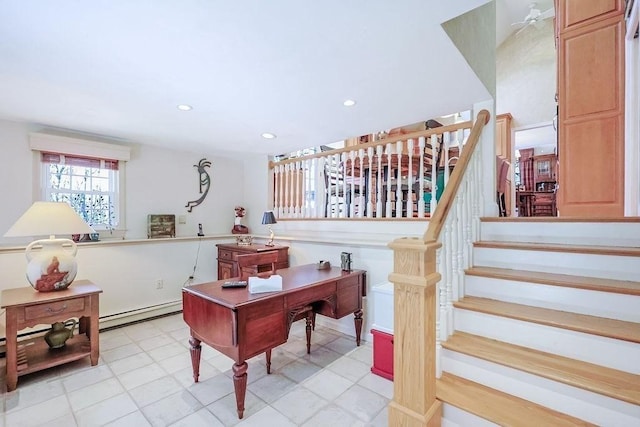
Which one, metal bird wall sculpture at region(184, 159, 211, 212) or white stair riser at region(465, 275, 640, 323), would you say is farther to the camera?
metal bird wall sculpture at region(184, 159, 211, 212)

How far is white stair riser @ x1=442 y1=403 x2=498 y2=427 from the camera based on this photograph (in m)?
1.35

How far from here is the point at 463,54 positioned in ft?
5.88

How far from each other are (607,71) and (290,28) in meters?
3.33

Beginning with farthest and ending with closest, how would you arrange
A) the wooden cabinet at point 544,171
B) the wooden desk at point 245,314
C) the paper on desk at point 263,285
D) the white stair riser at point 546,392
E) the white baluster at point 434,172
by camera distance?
1. the wooden cabinet at point 544,171
2. the white baluster at point 434,172
3. the paper on desk at point 263,285
4. the wooden desk at point 245,314
5. the white stair riser at point 546,392

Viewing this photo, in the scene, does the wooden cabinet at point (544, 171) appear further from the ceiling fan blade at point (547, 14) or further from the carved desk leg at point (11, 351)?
the carved desk leg at point (11, 351)

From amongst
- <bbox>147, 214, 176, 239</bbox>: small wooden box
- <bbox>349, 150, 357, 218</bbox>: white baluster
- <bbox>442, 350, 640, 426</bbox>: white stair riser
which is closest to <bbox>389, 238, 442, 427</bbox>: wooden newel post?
<bbox>442, 350, 640, 426</bbox>: white stair riser

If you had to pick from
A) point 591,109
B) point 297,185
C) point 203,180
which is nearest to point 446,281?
point 297,185

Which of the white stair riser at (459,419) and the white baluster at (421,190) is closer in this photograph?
the white stair riser at (459,419)

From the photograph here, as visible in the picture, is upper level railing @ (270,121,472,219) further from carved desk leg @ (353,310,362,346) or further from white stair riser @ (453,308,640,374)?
white stair riser @ (453,308,640,374)

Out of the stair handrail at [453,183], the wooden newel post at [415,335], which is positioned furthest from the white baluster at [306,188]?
the wooden newel post at [415,335]

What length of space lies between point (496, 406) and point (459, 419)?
185mm

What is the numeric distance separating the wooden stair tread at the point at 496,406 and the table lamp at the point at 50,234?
116 inches

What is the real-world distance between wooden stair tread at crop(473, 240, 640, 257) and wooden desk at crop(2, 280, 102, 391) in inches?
127

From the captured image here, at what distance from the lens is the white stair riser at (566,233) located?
6.10 feet
